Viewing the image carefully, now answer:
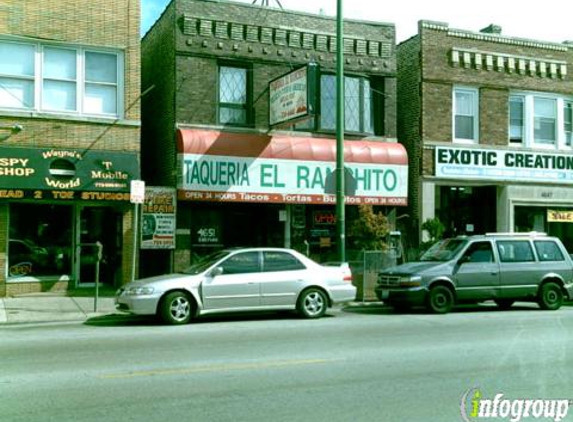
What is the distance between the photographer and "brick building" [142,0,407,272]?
18.3 metres

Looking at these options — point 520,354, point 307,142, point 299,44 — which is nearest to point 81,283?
point 307,142

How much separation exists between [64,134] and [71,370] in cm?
955

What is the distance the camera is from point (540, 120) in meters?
23.0

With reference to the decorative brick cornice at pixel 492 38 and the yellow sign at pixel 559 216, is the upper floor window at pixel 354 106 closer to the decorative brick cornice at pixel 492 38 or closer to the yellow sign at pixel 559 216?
the decorative brick cornice at pixel 492 38

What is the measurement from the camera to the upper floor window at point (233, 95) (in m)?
19.1

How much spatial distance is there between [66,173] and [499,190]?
13408 mm

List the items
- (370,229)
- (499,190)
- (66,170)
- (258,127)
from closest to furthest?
(66,170), (370,229), (258,127), (499,190)

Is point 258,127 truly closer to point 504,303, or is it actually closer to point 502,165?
point 504,303

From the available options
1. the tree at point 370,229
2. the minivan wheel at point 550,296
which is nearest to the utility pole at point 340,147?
the tree at point 370,229

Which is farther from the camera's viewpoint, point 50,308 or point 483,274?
point 483,274

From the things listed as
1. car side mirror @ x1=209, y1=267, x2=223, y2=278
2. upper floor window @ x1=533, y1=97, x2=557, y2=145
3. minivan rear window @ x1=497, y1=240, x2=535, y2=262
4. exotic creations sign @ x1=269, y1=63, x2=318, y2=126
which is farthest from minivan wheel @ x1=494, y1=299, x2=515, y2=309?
upper floor window @ x1=533, y1=97, x2=557, y2=145

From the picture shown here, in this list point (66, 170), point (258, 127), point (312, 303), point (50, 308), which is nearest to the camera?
point (312, 303)

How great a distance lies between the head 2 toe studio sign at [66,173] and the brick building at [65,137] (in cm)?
2

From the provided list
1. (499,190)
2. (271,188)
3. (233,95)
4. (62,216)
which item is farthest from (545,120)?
(62,216)
